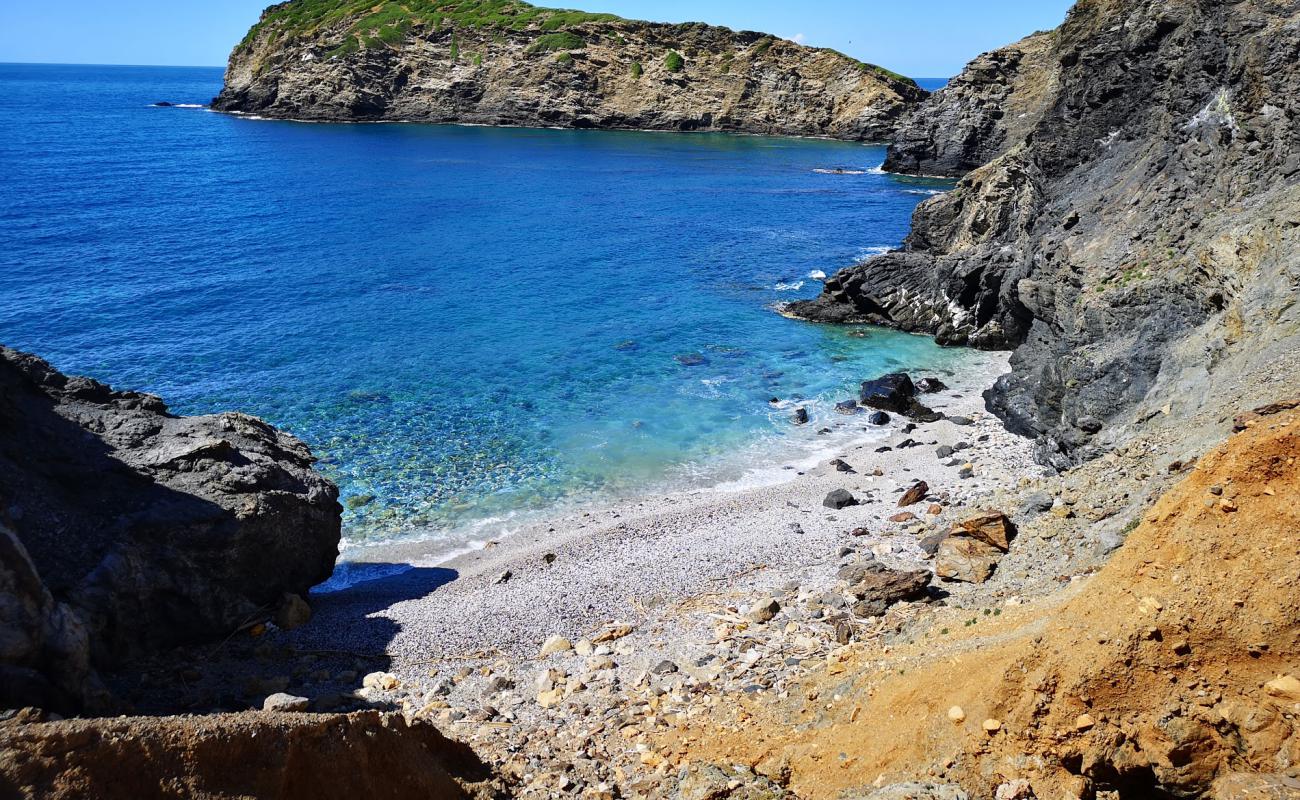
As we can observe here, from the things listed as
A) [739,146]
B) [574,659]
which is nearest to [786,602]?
[574,659]

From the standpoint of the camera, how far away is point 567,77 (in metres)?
149

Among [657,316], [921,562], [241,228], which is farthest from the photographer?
[241,228]

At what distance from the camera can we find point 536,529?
2625 cm

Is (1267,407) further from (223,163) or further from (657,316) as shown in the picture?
(223,163)

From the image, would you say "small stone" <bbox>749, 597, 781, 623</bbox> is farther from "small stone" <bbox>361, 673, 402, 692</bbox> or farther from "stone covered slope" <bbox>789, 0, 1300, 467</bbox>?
"stone covered slope" <bbox>789, 0, 1300, 467</bbox>

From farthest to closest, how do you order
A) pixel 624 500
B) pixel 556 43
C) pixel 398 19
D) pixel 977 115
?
1. pixel 398 19
2. pixel 556 43
3. pixel 977 115
4. pixel 624 500

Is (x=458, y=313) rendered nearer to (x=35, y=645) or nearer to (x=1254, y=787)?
(x=35, y=645)

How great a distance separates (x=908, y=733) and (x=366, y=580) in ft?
54.6

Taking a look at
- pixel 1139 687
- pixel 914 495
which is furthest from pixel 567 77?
pixel 1139 687

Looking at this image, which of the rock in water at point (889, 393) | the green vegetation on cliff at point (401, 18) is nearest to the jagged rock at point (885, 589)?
the rock in water at point (889, 393)

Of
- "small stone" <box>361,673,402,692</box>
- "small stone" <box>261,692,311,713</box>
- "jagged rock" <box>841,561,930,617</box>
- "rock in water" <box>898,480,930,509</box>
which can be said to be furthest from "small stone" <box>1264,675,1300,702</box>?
"rock in water" <box>898,480,930,509</box>

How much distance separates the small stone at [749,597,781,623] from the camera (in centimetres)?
Answer: 1795

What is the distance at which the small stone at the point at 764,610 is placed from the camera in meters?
18.0

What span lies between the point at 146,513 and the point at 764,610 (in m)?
13.1
